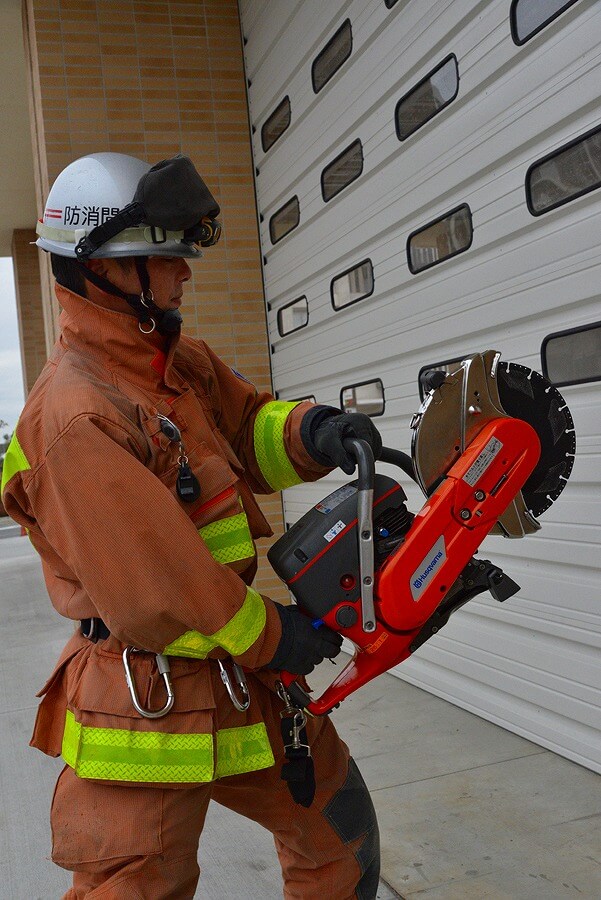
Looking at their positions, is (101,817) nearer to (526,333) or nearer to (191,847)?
(191,847)

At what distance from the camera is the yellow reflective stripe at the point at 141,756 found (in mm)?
1875

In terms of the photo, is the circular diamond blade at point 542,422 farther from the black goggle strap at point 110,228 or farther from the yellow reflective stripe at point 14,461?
the yellow reflective stripe at point 14,461

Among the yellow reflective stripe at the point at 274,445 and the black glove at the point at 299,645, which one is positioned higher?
the yellow reflective stripe at the point at 274,445

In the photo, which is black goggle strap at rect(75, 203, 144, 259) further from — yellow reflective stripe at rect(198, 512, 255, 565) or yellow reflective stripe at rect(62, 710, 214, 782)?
yellow reflective stripe at rect(62, 710, 214, 782)

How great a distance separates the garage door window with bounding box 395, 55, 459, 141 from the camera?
13.1 feet

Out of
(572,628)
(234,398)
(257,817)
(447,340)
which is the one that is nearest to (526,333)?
(447,340)

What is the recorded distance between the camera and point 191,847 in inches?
76.9

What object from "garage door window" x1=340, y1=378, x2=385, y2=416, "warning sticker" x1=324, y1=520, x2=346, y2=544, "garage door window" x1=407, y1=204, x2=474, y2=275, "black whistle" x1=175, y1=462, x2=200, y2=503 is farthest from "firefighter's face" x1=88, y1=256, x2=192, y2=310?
"garage door window" x1=340, y1=378, x2=385, y2=416

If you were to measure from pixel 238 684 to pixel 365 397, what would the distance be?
336 cm

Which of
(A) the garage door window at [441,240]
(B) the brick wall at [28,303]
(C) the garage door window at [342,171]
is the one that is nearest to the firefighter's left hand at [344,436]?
(A) the garage door window at [441,240]

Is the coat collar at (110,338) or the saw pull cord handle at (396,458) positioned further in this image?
the saw pull cord handle at (396,458)

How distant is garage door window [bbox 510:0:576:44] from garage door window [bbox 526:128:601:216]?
18.3 inches

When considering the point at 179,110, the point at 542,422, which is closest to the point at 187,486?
the point at 542,422

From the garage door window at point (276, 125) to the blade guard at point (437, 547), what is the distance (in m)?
4.61
